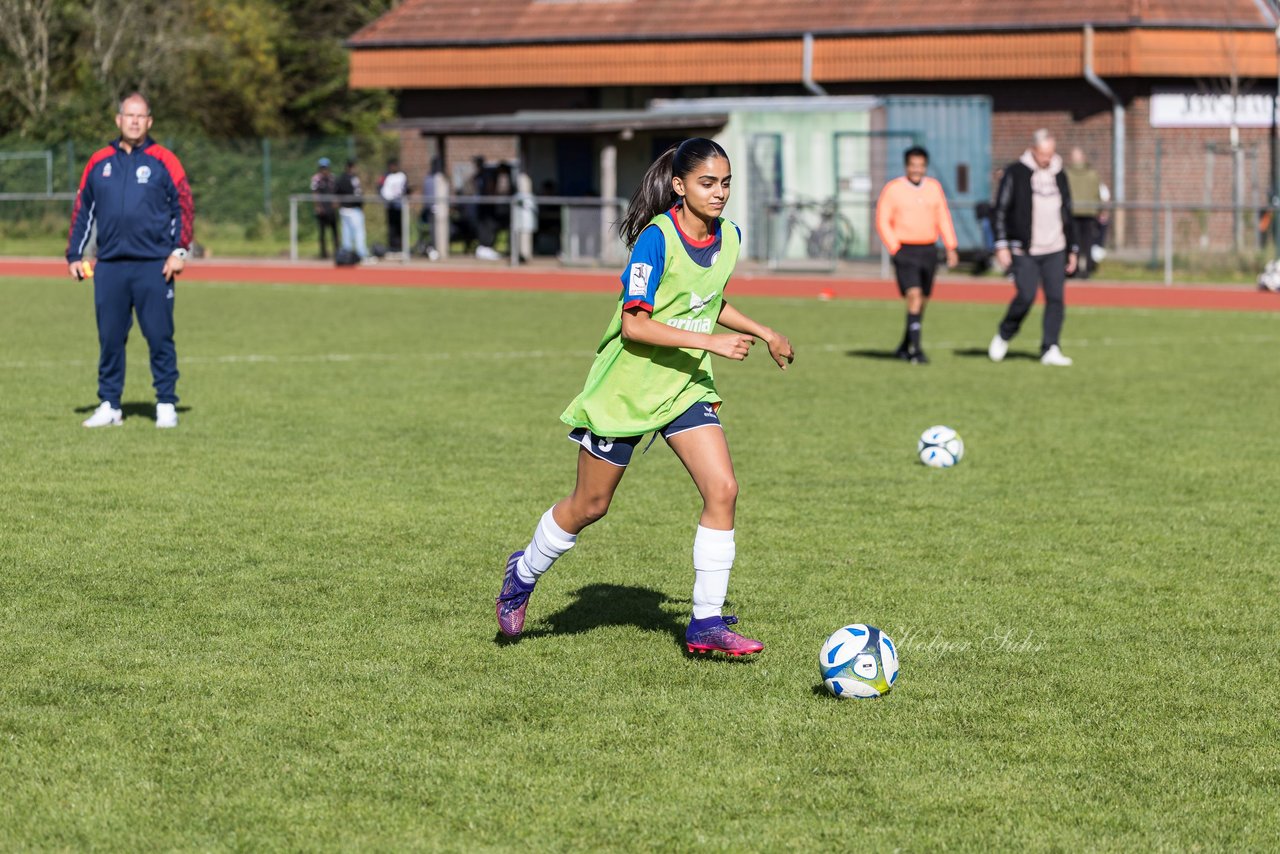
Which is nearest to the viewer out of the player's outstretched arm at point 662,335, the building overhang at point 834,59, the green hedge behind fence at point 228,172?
the player's outstretched arm at point 662,335

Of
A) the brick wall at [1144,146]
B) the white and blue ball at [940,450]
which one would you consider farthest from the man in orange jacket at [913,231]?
the brick wall at [1144,146]

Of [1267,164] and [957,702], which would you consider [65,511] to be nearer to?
[957,702]

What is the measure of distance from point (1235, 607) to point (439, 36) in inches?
1419

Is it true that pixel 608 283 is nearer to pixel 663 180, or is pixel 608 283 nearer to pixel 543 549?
pixel 543 549

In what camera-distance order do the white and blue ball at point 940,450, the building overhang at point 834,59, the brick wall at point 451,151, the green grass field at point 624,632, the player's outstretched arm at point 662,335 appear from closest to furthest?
the green grass field at point 624,632 → the player's outstretched arm at point 662,335 → the white and blue ball at point 940,450 → the building overhang at point 834,59 → the brick wall at point 451,151

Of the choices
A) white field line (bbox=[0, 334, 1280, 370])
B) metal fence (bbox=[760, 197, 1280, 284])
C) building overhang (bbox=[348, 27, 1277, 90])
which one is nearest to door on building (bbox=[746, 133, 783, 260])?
metal fence (bbox=[760, 197, 1280, 284])

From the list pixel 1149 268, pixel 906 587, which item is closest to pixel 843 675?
pixel 906 587

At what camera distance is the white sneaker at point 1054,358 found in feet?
56.9

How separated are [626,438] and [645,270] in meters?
0.62

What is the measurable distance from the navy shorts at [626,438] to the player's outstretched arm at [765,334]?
1.07ft

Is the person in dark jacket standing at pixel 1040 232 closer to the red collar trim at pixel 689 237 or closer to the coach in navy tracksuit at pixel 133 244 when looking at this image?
the coach in navy tracksuit at pixel 133 244

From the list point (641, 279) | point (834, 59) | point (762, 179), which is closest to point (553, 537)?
point (641, 279)

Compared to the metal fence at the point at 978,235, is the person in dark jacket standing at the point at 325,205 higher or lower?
higher

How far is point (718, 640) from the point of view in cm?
665
